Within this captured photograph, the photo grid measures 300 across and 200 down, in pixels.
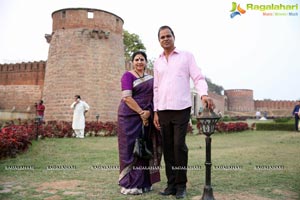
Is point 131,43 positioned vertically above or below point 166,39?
above

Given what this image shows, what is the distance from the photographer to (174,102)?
113 inches

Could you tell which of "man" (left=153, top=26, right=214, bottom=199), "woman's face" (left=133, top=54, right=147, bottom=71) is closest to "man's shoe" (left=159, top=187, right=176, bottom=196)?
"man" (left=153, top=26, right=214, bottom=199)

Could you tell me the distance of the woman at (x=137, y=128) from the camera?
3.04 meters

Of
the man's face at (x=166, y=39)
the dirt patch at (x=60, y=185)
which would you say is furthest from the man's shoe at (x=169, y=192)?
the man's face at (x=166, y=39)

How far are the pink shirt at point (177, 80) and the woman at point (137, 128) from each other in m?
0.19

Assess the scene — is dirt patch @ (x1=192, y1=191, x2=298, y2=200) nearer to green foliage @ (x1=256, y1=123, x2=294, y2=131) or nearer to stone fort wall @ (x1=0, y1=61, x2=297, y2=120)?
green foliage @ (x1=256, y1=123, x2=294, y2=131)

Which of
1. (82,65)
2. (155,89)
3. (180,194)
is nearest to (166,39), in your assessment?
(155,89)

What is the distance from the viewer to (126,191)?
2.94 meters

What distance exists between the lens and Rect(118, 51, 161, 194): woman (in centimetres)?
304

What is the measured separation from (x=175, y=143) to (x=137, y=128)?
463 mm

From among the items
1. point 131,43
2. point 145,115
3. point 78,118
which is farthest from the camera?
point 131,43

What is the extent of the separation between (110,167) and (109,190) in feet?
4.54

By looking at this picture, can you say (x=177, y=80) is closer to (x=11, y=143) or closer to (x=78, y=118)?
(x=11, y=143)

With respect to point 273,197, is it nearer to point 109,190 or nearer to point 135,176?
point 135,176
